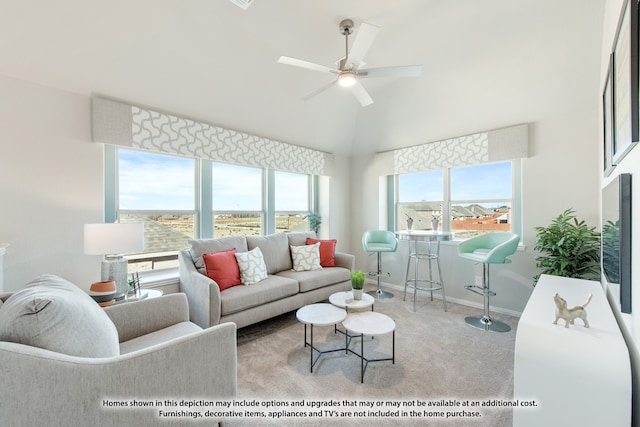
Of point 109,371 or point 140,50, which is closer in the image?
point 109,371

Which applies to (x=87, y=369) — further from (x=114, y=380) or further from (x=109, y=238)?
(x=109, y=238)

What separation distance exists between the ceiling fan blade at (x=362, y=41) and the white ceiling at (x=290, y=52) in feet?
2.03

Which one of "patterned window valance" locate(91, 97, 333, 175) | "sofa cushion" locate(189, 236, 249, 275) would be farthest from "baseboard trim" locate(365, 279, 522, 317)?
"sofa cushion" locate(189, 236, 249, 275)

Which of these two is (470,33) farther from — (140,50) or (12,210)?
(12,210)

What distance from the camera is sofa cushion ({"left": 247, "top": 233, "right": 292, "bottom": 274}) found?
137 inches

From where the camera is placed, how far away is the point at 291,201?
4.64m

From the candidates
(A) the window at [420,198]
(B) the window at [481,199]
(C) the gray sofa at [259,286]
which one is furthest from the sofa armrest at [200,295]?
(B) the window at [481,199]

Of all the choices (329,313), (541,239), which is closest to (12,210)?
(329,313)

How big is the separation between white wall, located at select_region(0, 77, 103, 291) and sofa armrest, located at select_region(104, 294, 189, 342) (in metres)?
1.19

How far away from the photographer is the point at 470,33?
2.77m

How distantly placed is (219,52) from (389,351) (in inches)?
131

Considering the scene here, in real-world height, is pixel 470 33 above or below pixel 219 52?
above

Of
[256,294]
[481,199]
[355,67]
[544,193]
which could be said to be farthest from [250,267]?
[544,193]

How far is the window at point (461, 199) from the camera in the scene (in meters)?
3.60
